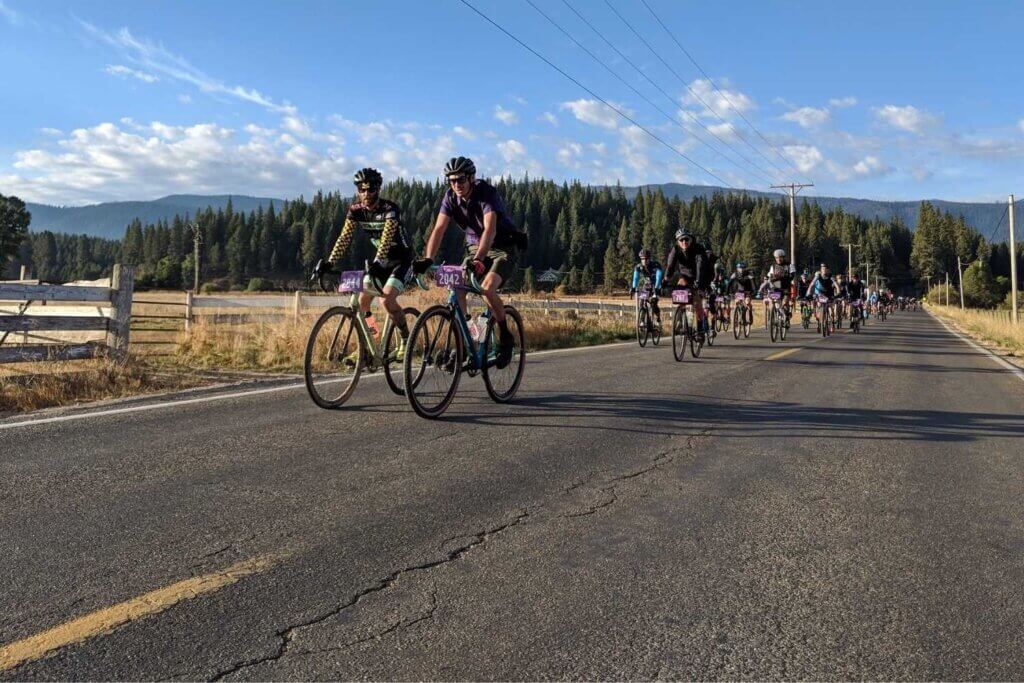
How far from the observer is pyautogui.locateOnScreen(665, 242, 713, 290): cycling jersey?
12.4 meters

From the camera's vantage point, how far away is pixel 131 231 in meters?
177

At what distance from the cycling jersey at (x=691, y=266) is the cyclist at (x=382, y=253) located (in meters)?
6.90

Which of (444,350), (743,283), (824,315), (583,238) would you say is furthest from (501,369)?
(583,238)

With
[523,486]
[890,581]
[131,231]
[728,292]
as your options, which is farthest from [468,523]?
[131,231]

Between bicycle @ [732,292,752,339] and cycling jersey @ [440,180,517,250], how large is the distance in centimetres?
1322

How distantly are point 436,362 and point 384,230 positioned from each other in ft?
4.10

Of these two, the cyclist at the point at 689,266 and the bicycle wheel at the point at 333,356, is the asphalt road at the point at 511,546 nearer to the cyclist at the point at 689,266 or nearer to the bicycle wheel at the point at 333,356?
the bicycle wheel at the point at 333,356

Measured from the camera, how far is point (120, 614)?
2.45 metres

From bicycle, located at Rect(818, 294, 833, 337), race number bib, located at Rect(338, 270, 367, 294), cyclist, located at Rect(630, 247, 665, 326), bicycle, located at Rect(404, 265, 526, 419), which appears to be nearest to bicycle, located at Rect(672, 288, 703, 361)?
cyclist, located at Rect(630, 247, 665, 326)

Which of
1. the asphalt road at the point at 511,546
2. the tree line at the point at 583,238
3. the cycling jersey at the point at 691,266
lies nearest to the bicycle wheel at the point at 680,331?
the cycling jersey at the point at 691,266

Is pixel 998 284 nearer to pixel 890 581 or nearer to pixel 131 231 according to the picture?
pixel 890 581

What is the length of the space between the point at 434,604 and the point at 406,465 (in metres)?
2.00

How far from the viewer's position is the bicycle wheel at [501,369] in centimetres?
668

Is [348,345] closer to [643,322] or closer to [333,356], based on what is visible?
[333,356]
